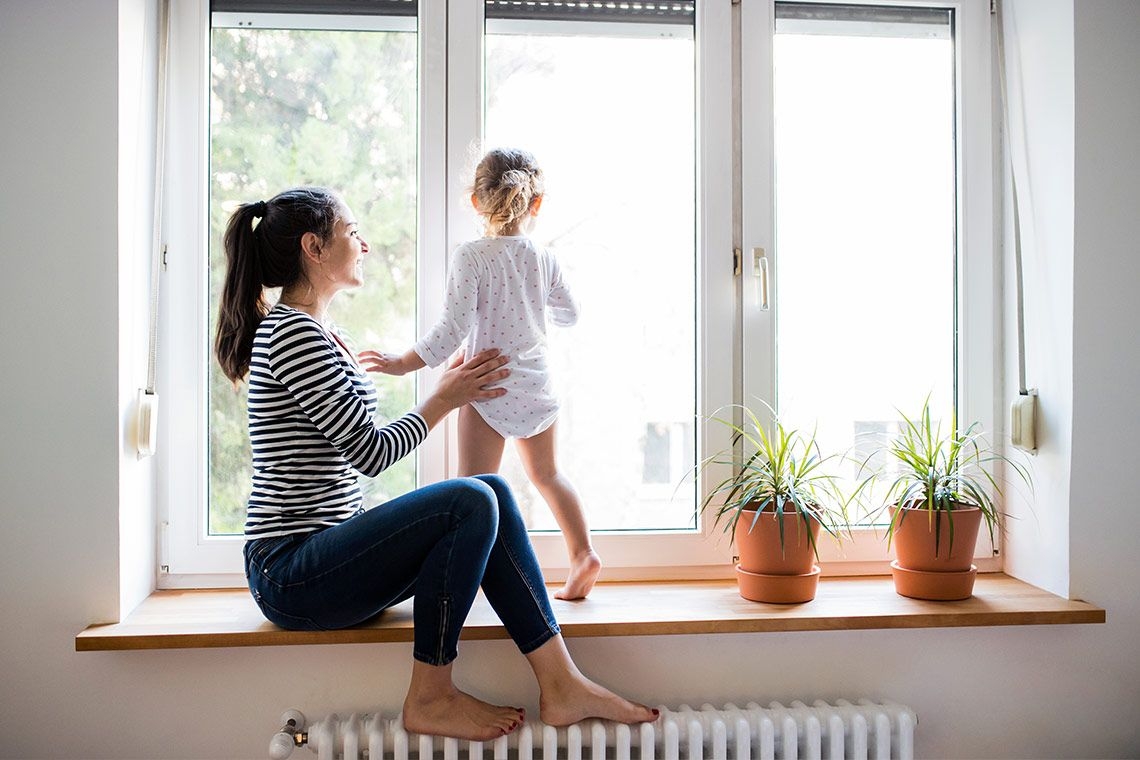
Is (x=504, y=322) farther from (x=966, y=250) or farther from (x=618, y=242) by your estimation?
(x=966, y=250)

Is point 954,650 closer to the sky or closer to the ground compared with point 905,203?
closer to the ground

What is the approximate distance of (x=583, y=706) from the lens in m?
1.62

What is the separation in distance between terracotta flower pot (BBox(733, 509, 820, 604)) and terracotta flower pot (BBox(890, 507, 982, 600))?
206 millimetres

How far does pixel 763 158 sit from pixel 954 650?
114 centimetres

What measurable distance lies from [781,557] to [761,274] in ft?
2.06

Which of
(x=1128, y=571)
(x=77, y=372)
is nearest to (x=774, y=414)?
(x=1128, y=571)

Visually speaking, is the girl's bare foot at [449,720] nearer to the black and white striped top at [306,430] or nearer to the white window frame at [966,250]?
the black and white striped top at [306,430]

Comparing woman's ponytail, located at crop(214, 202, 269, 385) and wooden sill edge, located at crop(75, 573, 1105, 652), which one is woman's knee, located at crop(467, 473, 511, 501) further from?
woman's ponytail, located at crop(214, 202, 269, 385)

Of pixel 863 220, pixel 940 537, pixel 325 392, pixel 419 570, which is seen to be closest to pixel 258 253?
pixel 325 392

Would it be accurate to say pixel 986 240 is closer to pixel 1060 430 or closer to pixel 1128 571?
pixel 1060 430

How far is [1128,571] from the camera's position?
6.12 ft

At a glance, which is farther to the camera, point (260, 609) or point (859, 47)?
point (859, 47)

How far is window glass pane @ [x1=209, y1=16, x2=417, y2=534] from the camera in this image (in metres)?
1.97

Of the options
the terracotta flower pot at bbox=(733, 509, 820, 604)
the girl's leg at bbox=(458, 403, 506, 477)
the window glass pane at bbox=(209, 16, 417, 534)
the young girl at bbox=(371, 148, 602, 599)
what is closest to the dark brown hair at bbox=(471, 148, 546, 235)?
the young girl at bbox=(371, 148, 602, 599)
